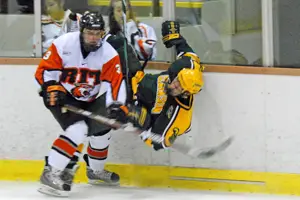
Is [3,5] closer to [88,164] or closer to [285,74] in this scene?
[88,164]

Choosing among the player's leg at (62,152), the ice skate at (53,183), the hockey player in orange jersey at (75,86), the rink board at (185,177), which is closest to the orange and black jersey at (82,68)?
the hockey player in orange jersey at (75,86)

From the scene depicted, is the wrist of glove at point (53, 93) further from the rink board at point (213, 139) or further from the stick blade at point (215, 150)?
the stick blade at point (215, 150)

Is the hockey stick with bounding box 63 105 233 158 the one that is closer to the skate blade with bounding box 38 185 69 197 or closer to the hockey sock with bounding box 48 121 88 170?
the hockey sock with bounding box 48 121 88 170

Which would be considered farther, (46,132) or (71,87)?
(46,132)

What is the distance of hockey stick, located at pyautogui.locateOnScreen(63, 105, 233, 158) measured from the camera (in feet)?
11.1

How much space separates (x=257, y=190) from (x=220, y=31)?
0.89 metres

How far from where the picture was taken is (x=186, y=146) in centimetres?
367

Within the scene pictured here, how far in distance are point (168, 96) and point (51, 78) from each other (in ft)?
2.01

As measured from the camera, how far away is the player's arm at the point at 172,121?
137 inches

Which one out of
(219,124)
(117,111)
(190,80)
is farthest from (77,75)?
(219,124)

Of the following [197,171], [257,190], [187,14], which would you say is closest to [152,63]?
[187,14]

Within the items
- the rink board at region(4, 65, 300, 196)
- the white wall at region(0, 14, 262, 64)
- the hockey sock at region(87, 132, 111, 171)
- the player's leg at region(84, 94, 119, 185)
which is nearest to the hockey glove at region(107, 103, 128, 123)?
the player's leg at region(84, 94, 119, 185)

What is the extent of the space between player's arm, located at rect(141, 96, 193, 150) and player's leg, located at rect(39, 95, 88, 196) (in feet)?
1.28

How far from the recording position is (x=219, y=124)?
360cm
